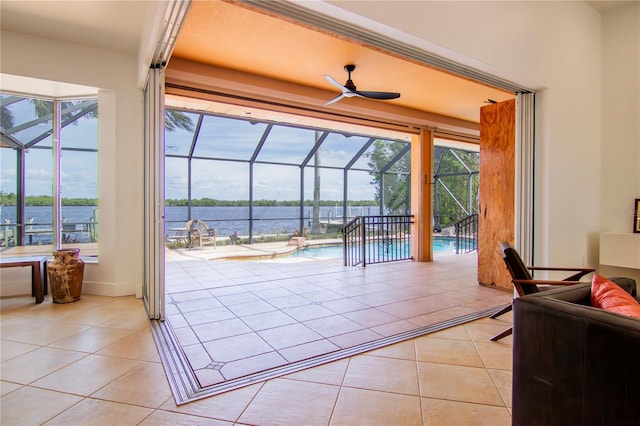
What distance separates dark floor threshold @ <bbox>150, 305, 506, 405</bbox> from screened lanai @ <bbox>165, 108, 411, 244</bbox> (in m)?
A: 5.31

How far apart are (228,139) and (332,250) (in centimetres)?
419

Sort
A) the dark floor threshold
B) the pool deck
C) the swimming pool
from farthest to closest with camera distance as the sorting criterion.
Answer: the swimming pool, the pool deck, the dark floor threshold

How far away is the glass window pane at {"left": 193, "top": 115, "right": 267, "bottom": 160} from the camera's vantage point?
7504 millimetres

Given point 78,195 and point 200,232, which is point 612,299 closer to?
point 78,195

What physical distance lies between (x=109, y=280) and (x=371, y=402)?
11.3ft

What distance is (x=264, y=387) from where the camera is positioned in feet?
6.32

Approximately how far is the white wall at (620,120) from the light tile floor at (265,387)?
2341 mm

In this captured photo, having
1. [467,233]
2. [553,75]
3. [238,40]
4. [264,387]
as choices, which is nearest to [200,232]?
[238,40]

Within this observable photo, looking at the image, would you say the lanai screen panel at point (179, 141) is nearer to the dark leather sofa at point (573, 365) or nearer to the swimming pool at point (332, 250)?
the swimming pool at point (332, 250)

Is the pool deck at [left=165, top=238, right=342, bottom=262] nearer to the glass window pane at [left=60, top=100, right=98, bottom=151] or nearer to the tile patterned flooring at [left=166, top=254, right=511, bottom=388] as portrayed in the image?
the tile patterned flooring at [left=166, top=254, right=511, bottom=388]

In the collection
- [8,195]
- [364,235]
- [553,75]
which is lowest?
[364,235]

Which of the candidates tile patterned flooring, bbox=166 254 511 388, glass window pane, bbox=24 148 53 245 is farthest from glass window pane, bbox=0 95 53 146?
tile patterned flooring, bbox=166 254 511 388

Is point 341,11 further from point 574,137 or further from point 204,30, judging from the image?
point 574,137

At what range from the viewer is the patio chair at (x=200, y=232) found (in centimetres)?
830
